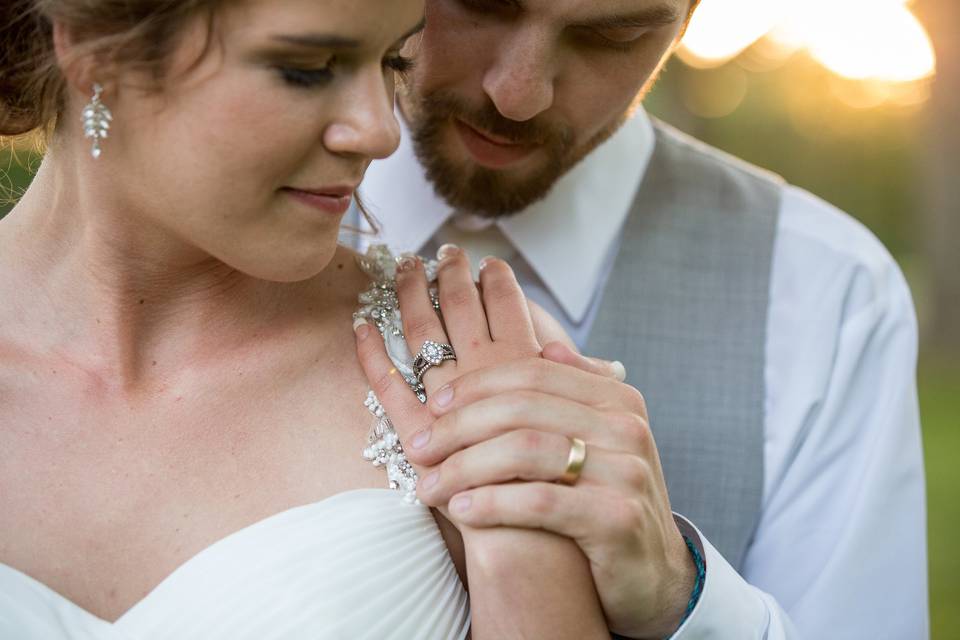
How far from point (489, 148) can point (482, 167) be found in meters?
0.05

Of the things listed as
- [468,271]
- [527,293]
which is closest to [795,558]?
[527,293]

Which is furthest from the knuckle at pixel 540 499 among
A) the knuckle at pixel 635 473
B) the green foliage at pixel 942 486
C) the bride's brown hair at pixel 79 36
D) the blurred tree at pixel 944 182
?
the blurred tree at pixel 944 182

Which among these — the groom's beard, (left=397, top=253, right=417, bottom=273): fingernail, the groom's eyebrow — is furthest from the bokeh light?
(left=397, top=253, right=417, bottom=273): fingernail

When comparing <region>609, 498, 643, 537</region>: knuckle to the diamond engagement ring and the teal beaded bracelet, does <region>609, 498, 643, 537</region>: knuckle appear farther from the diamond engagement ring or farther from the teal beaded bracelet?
the diamond engagement ring

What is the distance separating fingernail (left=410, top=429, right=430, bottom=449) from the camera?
5.71 ft

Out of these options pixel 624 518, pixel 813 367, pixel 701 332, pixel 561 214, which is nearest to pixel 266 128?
pixel 624 518

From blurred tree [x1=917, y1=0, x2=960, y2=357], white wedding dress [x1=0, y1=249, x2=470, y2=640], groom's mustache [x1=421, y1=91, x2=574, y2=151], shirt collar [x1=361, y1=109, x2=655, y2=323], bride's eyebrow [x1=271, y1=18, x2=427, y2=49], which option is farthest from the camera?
blurred tree [x1=917, y1=0, x2=960, y2=357]

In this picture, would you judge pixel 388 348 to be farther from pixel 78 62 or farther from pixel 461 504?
pixel 78 62

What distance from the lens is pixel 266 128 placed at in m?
1.61

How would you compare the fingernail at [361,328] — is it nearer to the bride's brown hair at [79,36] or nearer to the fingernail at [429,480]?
the fingernail at [429,480]

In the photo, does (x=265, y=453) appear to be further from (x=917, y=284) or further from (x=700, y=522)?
(x=917, y=284)

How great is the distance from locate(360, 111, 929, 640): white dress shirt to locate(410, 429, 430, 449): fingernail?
0.89m

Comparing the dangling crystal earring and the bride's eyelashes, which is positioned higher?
the bride's eyelashes

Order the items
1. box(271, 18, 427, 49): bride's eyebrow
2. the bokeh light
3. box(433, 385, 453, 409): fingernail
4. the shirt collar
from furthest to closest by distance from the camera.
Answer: the bokeh light < the shirt collar < box(433, 385, 453, 409): fingernail < box(271, 18, 427, 49): bride's eyebrow
